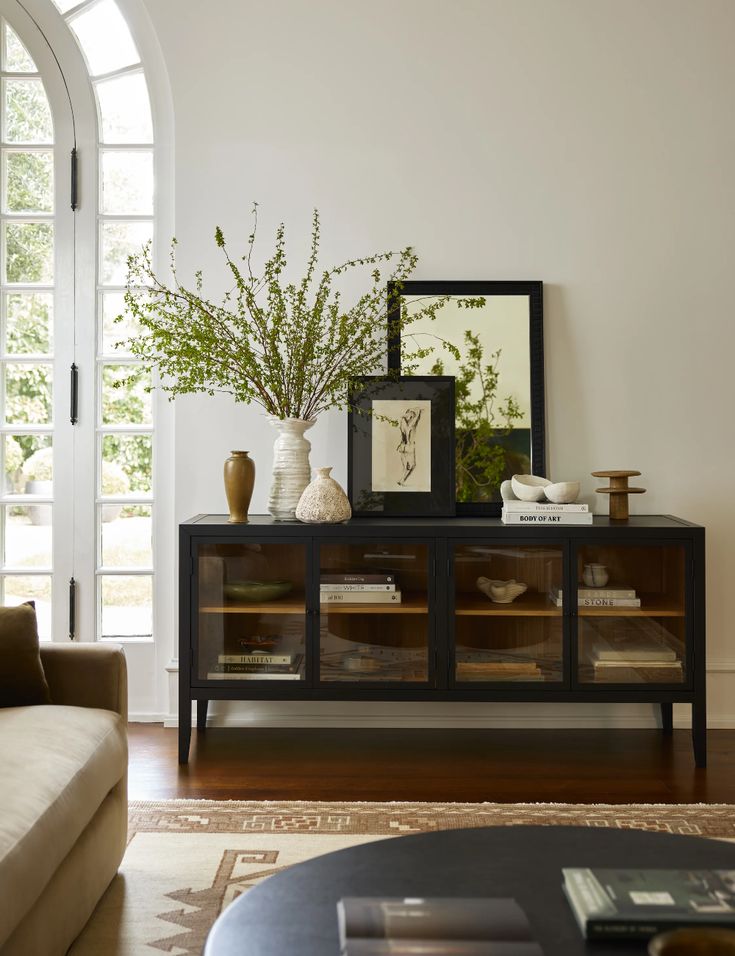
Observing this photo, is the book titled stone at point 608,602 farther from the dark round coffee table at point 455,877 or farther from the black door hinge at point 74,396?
the black door hinge at point 74,396

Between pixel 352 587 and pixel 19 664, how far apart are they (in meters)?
1.24

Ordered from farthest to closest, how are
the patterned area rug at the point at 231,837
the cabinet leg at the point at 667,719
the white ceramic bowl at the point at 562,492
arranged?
the cabinet leg at the point at 667,719 → the white ceramic bowl at the point at 562,492 → the patterned area rug at the point at 231,837

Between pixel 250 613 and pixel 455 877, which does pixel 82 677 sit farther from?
pixel 455 877

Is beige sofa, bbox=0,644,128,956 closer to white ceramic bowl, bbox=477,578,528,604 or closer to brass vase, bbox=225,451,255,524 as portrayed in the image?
brass vase, bbox=225,451,255,524

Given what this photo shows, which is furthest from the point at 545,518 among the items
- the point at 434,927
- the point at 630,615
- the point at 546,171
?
the point at 434,927

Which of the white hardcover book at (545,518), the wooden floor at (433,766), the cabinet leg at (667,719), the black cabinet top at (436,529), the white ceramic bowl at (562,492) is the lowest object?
the wooden floor at (433,766)

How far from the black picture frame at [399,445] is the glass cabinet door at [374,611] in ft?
0.87

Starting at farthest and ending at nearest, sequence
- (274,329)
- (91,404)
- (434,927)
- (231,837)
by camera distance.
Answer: (91,404), (274,329), (231,837), (434,927)

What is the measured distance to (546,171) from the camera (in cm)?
337

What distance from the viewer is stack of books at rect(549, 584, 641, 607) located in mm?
3006

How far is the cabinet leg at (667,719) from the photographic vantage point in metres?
3.31

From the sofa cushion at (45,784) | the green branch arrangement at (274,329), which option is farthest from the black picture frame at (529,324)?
the sofa cushion at (45,784)

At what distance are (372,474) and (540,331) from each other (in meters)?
0.84

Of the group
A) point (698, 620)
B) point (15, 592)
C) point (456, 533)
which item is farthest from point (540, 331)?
point (15, 592)
